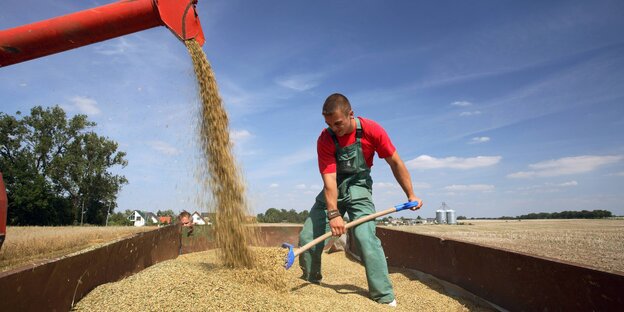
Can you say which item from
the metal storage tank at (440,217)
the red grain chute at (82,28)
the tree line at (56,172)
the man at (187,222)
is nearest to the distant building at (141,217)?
the tree line at (56,172)

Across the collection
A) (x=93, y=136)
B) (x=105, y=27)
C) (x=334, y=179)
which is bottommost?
(x=334, y=179)

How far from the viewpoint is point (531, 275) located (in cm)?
195

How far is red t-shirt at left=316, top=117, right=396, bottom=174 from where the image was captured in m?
3.08

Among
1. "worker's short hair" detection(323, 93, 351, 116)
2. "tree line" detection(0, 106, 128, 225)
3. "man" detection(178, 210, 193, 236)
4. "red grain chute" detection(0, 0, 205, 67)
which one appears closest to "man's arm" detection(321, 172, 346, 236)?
"worker's short hair" detection(323, 93, 351, 116)

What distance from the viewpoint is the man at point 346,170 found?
293 cm

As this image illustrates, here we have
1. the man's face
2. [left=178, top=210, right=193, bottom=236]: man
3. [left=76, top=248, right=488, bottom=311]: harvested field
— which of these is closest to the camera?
[left=76, top=248, right=488, bottom=311]: harvested field

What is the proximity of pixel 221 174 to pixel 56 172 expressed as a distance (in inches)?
1551

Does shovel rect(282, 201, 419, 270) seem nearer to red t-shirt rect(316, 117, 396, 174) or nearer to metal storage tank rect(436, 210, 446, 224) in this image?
red t-shirt rect(316, 117, 396, 174)

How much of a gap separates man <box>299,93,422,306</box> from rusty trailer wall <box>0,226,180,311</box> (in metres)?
1.40

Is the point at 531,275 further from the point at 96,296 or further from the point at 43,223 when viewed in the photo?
the point at 43,223

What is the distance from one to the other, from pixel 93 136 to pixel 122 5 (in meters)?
39.8

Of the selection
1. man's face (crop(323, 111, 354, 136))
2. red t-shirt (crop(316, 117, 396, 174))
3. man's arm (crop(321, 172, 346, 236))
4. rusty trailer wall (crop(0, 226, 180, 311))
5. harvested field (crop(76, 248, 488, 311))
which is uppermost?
man's face (crop(323, 111, 354, 136))

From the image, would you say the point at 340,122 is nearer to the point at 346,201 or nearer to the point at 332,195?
the point at 332,195

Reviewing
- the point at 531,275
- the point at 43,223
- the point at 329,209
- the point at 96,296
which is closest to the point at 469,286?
the point at 531,275
